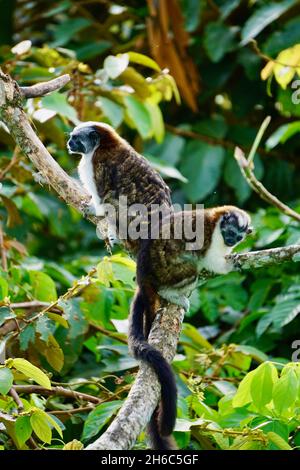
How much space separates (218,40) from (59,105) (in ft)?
10.1

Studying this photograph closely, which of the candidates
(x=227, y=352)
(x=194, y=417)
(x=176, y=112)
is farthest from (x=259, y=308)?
(x=176, y=112)

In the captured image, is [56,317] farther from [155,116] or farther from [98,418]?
[155,116]

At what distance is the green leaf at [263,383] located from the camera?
3525mm

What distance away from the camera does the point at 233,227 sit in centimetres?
390

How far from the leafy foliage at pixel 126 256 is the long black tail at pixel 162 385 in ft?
0.61

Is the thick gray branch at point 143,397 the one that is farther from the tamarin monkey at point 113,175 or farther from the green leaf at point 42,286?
the green leaf at point 42,286

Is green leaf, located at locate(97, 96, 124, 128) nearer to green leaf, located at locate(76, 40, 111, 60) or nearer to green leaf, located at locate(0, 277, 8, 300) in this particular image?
green leaf, located at locate(0, 277, 8, 300)

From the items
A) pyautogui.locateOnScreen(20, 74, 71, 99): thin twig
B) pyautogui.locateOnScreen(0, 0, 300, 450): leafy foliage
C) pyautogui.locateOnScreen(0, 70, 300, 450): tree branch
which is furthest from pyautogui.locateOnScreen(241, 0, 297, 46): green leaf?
pyautogui.locateOnScreen(0, 70, 300, 450): tree branch

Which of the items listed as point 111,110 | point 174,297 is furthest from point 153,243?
point 111,110

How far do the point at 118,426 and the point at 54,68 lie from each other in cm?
336

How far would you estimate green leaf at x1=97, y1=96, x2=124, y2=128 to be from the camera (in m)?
5.55

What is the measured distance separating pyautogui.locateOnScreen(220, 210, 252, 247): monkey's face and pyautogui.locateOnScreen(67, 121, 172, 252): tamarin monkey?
458mm

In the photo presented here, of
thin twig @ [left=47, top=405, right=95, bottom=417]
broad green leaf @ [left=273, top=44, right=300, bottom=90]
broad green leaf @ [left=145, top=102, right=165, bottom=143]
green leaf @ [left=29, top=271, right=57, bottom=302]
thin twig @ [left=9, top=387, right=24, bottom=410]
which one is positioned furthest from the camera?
broad green leaf @ [left=145, top=102, right=165, bottom=143]

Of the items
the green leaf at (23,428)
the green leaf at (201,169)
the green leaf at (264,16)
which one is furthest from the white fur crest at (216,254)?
the green leaf at (264,16)
